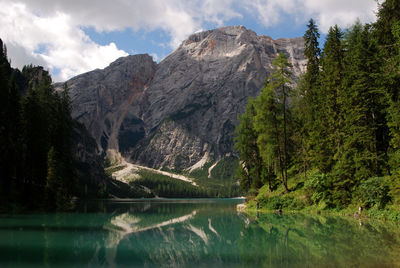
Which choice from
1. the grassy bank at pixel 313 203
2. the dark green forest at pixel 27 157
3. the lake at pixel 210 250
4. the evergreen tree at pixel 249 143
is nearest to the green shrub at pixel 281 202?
the grassy bank at pixel 313 203

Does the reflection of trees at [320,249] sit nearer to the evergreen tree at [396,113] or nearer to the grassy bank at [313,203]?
the evergreen tree at [396,113]

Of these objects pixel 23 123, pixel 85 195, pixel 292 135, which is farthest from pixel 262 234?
pixel 85 195

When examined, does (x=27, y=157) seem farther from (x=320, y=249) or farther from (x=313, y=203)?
(x=320, y=249)

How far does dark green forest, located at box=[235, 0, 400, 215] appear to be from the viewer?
85.4ft

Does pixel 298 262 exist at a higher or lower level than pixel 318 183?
lower

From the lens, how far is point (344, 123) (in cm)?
3181

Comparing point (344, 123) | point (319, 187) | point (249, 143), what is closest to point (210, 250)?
point (319, 187)

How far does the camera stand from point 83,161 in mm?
176625

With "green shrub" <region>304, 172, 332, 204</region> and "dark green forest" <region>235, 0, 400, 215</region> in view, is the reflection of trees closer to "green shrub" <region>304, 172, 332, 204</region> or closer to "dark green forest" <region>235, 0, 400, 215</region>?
"dark green forest" <region>235, 0, 400, 215</region>

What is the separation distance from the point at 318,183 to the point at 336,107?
7.64 metres

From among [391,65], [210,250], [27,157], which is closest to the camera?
[210,250]

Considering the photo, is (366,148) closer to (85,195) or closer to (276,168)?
(276,168)

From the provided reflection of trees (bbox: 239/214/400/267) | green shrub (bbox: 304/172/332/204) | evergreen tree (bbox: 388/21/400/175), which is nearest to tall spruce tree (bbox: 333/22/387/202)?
green shrub (bbox: 304/172/332/204)

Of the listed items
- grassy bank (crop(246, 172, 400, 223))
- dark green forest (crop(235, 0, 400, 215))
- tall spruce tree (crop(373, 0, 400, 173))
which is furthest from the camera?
dark green forest (crop(235, 0, 400, 215))
